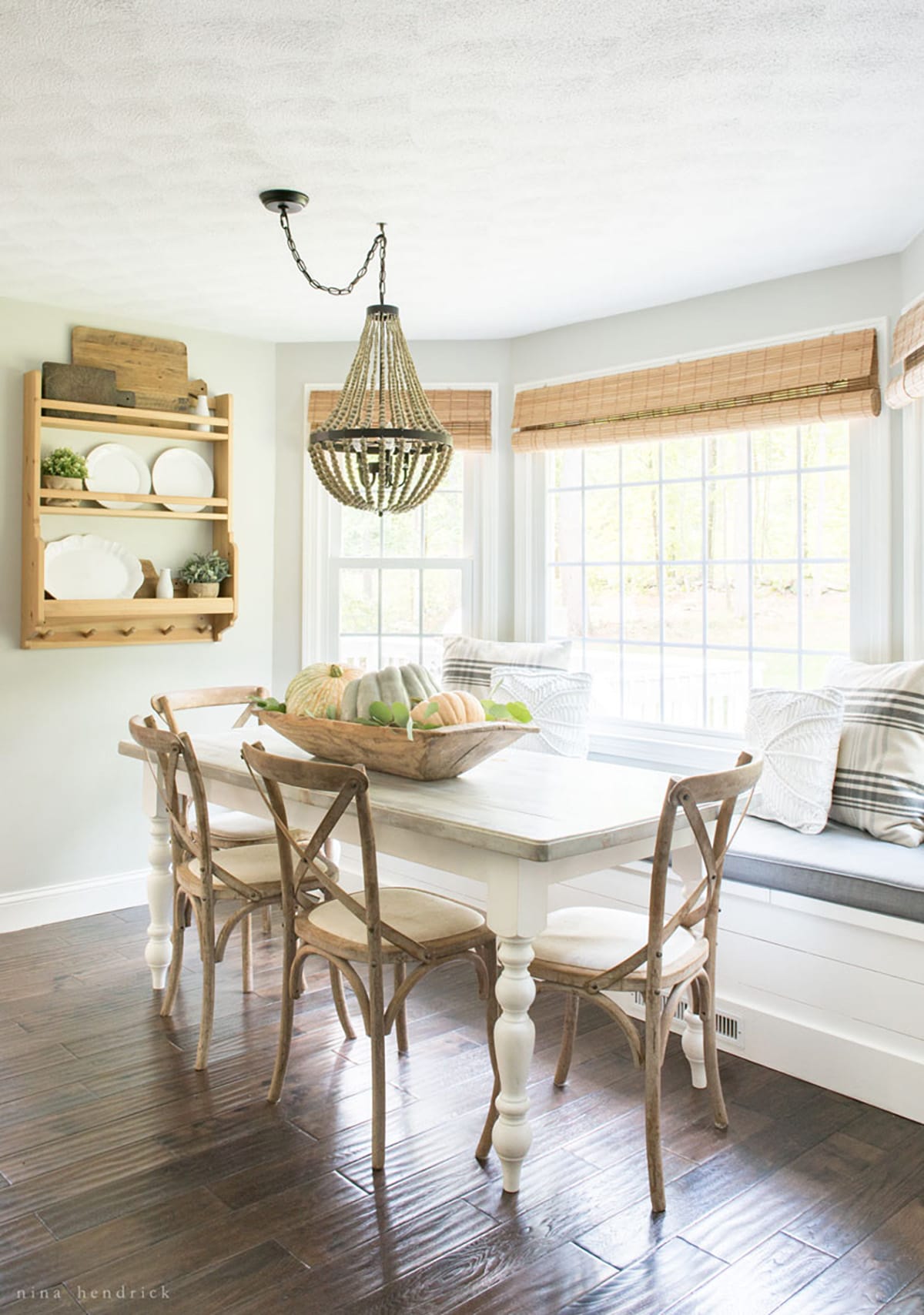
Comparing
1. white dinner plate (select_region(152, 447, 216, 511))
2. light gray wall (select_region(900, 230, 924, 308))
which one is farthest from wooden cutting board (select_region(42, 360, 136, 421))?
light gray wall (select_region(900, 230, 924, 308))

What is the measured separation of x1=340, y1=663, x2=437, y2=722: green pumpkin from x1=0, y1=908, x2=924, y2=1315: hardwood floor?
99 centimetres

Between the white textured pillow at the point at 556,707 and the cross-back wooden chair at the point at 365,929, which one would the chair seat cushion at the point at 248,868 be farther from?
the white textured pillow at the point at 556,707

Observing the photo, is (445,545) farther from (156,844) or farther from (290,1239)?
(290,1239)

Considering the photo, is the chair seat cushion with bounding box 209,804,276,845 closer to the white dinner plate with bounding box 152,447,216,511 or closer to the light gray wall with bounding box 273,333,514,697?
the light gray wall with bounding box 273,333,514,697

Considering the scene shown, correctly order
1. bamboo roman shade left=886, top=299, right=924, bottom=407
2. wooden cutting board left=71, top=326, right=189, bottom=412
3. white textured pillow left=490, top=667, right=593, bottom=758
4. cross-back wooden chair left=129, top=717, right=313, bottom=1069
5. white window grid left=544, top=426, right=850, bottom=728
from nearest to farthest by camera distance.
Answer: cross-back wooden chair left=129, top=717, right=313, bottom=1069, bamboo roman shade left=886, top=299, right=924, bottom=407, white window grid left=544, top=426, right=850, bottom=728, white textured pillow left=490, top=667, right=593, bottom=758, wooden cutting board left=71, top=326, right=189, bottom=412

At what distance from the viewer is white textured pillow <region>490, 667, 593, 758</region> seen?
400 centimetres

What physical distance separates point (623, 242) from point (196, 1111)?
2919 mm

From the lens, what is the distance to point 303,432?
4.81 m

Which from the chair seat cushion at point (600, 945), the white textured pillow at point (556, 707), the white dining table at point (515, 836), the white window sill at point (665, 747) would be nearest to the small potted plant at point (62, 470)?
the white dining table at point (515, 836)

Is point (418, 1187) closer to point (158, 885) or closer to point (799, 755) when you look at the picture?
point (158, 885)

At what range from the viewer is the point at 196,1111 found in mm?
2549

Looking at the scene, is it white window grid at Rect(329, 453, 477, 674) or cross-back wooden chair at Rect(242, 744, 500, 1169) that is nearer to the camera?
cross-back wooden chair at Rect(242, 744, 500, 1169)

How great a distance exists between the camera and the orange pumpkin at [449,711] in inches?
101

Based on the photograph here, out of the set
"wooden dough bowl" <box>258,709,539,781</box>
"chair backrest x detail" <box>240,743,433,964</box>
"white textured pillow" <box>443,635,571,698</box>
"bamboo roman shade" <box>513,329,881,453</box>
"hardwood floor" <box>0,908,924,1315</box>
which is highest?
"bamboo roman shade" <box>513,329,881,453</box>
